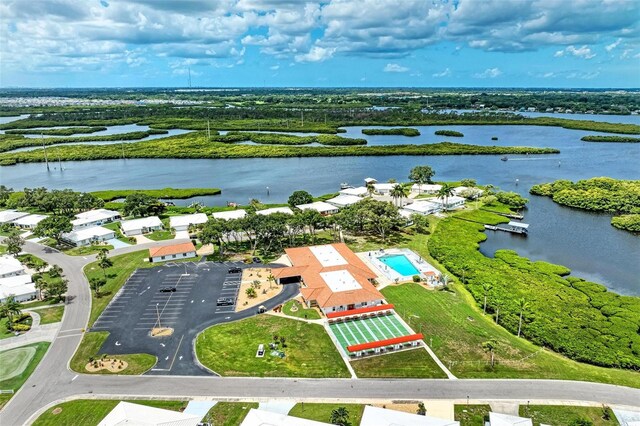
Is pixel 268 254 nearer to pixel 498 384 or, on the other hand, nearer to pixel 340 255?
pixel 340 255

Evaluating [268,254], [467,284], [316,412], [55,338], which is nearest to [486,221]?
[467,284]

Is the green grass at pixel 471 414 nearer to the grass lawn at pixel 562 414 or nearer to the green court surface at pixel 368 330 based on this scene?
the grass lawn at pixel 562 414

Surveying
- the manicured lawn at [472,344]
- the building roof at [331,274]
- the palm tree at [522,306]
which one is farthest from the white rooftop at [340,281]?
the palm tree at [522,306]

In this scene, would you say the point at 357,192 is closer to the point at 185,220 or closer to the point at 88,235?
the point at 185,220

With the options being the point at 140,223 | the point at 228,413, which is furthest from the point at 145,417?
the point at 140,223

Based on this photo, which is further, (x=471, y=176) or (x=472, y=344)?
(x=471, y=176)

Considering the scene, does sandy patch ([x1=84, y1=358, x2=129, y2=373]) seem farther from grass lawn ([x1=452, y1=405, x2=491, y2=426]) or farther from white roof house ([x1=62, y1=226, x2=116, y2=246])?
white roof house ([x1=62, y1=226, x2=116, y2=246])
